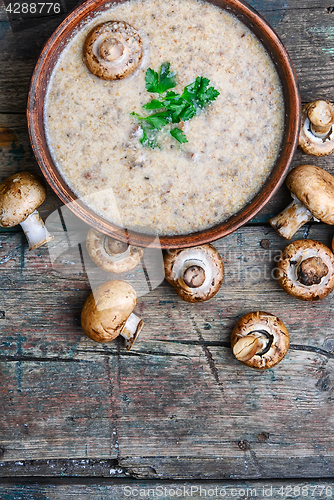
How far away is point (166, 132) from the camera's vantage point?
1729mm

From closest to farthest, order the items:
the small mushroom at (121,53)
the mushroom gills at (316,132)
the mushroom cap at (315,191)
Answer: the small mushroom at (121,53), the mushroom cap at (315,191), the mushroom gills at (316,132)

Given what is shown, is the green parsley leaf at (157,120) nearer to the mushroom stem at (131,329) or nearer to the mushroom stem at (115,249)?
the mushroom stem at (115,249)

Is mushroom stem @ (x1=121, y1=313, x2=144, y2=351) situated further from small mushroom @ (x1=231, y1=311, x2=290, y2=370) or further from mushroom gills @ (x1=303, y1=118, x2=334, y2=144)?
mushroom gills @ (x1=303, y1=118, x2=334, y2=144)

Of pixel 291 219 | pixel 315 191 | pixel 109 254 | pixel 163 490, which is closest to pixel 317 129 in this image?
pixel 315 191

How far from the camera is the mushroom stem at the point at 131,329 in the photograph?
2.06 metres

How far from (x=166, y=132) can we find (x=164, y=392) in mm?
1283

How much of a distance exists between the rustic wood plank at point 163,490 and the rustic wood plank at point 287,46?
191cm

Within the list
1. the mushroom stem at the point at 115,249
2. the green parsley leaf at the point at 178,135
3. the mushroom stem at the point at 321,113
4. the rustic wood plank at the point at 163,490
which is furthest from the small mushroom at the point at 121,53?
the rustic wood plank at the point at 163,490

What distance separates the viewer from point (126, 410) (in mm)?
2148

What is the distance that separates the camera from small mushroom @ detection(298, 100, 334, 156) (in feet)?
6.21

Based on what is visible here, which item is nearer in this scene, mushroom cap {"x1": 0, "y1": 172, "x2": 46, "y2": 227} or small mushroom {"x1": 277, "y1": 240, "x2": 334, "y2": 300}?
mushroom cap {"x1": 0, "y1": 172, "x2": 46, "y2": 227}

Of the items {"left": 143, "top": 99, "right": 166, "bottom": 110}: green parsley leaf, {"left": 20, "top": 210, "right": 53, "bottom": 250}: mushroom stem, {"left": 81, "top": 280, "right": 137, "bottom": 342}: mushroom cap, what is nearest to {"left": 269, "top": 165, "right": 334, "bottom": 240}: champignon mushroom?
{"left": 143, "top": 99, "right": 166, "bottom": 110}: green parsley leaf

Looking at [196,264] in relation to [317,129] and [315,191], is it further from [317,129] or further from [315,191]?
[317,129]

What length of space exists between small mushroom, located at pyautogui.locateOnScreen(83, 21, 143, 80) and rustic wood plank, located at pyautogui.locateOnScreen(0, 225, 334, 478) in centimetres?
88
